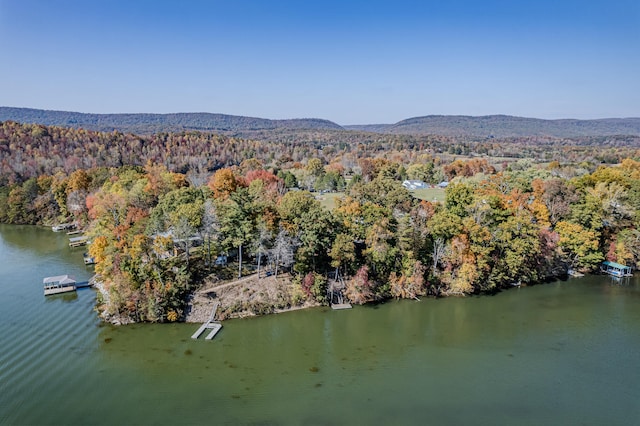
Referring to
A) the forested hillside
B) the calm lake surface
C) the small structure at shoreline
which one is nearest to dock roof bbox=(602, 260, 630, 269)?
the calm lake surface

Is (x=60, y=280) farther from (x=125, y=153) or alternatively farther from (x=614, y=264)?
(x=125, y=153)

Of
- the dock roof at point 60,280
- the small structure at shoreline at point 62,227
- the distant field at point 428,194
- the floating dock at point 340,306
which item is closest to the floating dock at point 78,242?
the small structure at shoreline at point 62,227

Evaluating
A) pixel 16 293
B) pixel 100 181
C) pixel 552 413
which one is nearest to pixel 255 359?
pixel 552 413

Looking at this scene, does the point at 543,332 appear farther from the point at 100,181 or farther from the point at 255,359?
the point at 100,181

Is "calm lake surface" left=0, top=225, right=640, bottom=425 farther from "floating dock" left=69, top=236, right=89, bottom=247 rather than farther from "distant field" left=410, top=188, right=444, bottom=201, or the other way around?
"distant field" left=410, top=188, right=444, bottom=201

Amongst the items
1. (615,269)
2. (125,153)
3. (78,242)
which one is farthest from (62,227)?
(615,269)
